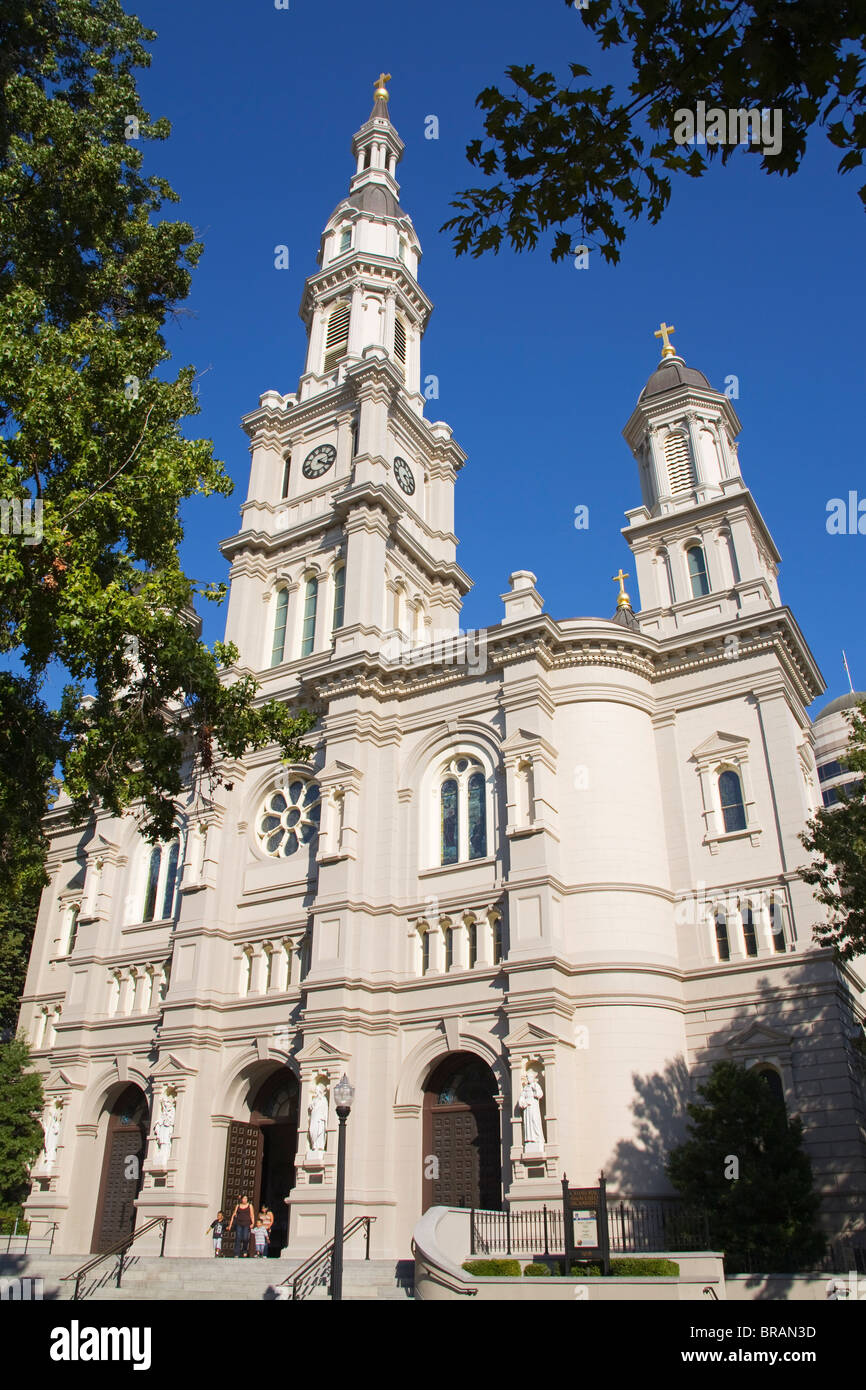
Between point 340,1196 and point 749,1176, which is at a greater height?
point 749,1176

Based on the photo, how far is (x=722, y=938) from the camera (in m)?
26.3

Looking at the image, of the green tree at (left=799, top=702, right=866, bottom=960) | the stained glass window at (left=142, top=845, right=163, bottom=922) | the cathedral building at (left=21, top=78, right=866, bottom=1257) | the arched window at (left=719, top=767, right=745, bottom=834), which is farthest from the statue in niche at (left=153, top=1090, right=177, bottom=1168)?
the green tree at (left=799, top=702, right=866, bottom=960)

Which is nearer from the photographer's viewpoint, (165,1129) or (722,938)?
(722,938)

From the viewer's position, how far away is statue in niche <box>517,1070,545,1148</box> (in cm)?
2292

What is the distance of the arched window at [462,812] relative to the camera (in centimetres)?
2877

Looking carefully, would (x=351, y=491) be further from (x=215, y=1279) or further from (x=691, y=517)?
(x=215, y=1279)

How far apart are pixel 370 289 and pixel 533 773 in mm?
26972

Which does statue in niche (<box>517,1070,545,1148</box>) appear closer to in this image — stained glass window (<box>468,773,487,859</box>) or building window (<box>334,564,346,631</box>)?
stained glass window (<box>468,773,487,859</box>)

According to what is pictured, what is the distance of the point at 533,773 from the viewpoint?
27406mm

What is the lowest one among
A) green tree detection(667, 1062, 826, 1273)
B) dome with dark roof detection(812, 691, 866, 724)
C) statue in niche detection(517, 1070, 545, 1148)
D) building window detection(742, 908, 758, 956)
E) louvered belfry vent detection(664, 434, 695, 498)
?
green tree detection(667, 1062, 826, 1273)

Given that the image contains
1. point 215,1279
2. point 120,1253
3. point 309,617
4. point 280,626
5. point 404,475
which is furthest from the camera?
point 404,475

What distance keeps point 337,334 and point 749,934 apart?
31.7 meters

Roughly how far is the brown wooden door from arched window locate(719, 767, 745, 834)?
16168 millimetres

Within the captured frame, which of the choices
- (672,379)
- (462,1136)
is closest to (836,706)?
(672,379)
